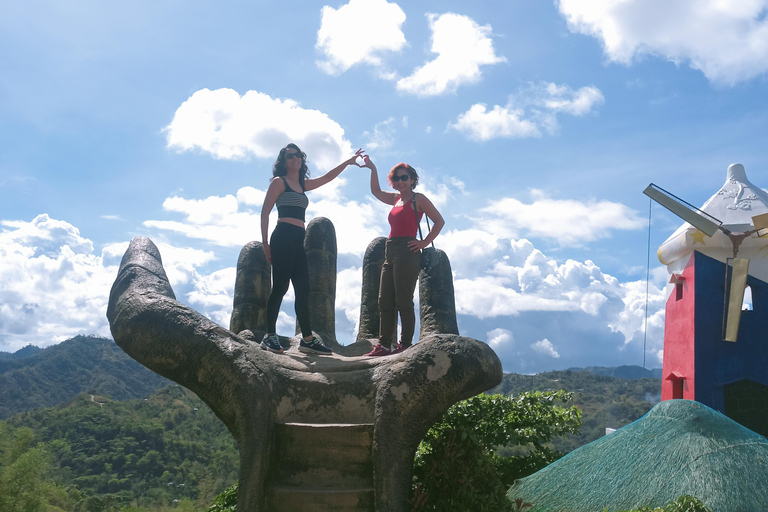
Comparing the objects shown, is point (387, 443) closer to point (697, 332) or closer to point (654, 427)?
point (654, 427)

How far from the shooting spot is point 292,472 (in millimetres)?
5098

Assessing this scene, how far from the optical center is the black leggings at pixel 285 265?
6492mm

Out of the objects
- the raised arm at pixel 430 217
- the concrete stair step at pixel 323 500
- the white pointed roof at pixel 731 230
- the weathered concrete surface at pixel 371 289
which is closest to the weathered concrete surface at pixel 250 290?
the weathered concrete surface at pixel 371 289

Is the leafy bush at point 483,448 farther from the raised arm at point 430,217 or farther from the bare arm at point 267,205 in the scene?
the bare arm at point 267,205

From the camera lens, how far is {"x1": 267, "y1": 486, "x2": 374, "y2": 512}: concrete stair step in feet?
16.0

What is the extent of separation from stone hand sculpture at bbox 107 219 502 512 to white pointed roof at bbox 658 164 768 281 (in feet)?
38.6

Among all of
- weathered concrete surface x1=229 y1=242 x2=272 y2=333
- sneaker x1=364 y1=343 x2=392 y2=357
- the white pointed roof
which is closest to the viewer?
sneaker x1=364 y1=343 x2=392 y2=357

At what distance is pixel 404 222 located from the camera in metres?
6.51

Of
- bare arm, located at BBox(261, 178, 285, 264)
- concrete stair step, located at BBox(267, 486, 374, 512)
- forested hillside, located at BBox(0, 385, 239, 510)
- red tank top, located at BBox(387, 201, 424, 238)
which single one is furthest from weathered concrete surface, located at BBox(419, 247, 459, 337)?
forested hillside, located at BBox(0, 385, 239, 510)

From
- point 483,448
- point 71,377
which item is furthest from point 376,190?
point 71,377

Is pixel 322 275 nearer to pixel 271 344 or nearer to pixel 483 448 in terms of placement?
→ pixel 271 344

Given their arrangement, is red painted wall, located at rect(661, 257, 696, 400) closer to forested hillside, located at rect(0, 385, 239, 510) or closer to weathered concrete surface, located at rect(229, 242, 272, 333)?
weathered concrete surface, located at rect(229, 242, 272, 333)

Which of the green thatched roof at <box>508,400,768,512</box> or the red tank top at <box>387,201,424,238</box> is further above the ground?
the red tank top at <box>387,201,424,238</box>

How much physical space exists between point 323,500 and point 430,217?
299cm
